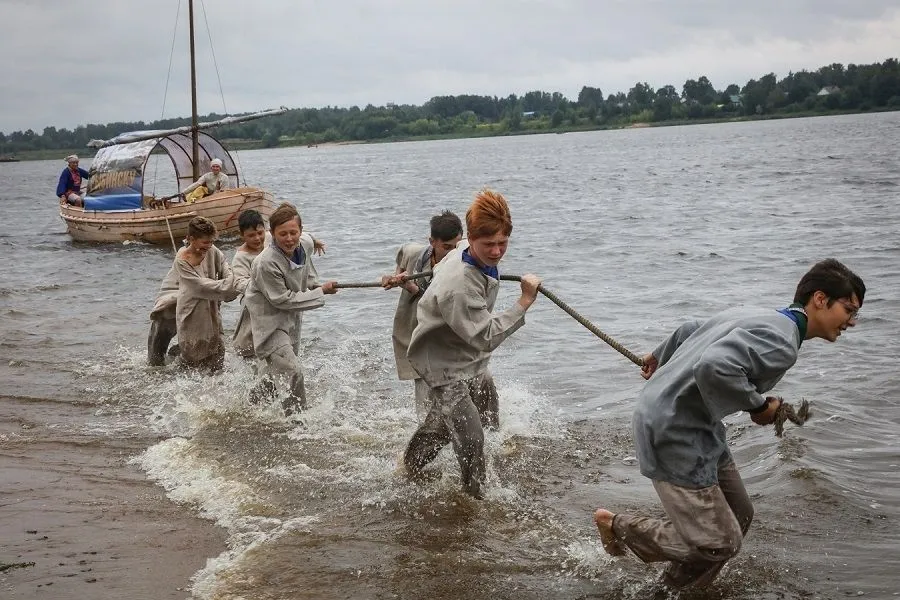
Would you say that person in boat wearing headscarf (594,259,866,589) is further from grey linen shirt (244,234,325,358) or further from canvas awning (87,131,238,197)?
canvas awning (87,131,238,197)

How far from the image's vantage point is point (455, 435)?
6281 mm

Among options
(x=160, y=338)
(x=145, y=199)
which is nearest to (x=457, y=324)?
(x=160, y=338)

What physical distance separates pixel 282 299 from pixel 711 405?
441cm

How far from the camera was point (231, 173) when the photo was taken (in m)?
29.7

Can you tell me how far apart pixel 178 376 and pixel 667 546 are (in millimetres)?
6998

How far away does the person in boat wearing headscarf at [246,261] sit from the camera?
28.6 feet

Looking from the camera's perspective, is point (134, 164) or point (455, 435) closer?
point (455, 435)

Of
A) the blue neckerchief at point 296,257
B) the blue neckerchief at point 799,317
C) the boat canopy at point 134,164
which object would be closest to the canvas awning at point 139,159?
the boat canopy at point 134,164

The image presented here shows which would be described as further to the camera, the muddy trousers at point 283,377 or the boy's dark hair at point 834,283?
the muddy trousers at point 283,377

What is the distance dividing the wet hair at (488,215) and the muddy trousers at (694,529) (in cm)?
170

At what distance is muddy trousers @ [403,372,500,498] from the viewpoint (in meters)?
6.17

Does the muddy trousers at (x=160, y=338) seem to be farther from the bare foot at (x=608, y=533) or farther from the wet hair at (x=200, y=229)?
the bare foot at (x=608, y=533)

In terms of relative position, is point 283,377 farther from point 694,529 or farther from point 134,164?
point 134,164

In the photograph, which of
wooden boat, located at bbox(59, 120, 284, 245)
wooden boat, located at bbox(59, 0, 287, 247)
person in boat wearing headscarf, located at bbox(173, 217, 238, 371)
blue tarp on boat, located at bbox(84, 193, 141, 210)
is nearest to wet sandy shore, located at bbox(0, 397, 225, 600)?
person in boat wearing headscarf, located at bbox(173, 217, 238, 371)
